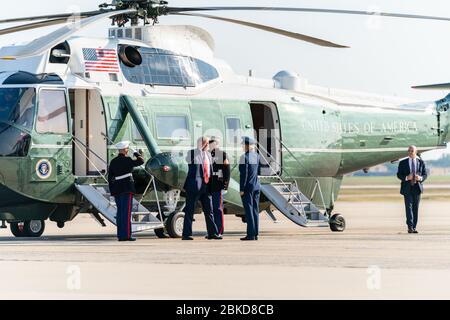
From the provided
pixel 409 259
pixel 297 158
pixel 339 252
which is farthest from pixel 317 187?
pixel 409 259

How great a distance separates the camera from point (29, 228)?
2284 centimetres

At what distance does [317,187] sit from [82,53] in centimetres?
625

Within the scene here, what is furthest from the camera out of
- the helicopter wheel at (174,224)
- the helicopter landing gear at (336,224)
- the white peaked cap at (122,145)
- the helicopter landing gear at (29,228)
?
the helicopter landing gear at (336,224)

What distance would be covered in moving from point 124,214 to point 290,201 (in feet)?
14.4

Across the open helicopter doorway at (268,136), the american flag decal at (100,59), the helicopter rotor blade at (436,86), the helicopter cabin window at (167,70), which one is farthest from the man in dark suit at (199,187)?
the helicopter rotor blade at (436,86)

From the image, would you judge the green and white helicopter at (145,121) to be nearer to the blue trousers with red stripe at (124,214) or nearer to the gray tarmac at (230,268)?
the blue trousers with red stripe at (124,214)

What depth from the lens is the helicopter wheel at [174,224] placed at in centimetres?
2106

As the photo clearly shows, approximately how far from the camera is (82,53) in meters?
21.5

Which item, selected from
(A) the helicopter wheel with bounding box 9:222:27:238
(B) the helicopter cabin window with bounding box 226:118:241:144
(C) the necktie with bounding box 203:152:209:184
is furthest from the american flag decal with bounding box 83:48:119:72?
(A) the helicopter wheel with bounding box 9:222:27:238

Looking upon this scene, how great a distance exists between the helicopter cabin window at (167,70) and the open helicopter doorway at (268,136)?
154cm

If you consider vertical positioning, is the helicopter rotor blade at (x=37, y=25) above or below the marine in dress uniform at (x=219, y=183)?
above

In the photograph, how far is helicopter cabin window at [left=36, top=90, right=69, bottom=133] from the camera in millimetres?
20781

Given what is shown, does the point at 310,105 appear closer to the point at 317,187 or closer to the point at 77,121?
the point at 317,187

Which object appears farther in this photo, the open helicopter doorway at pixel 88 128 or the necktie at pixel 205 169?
the open helicopter doorway at pixel 88 128
